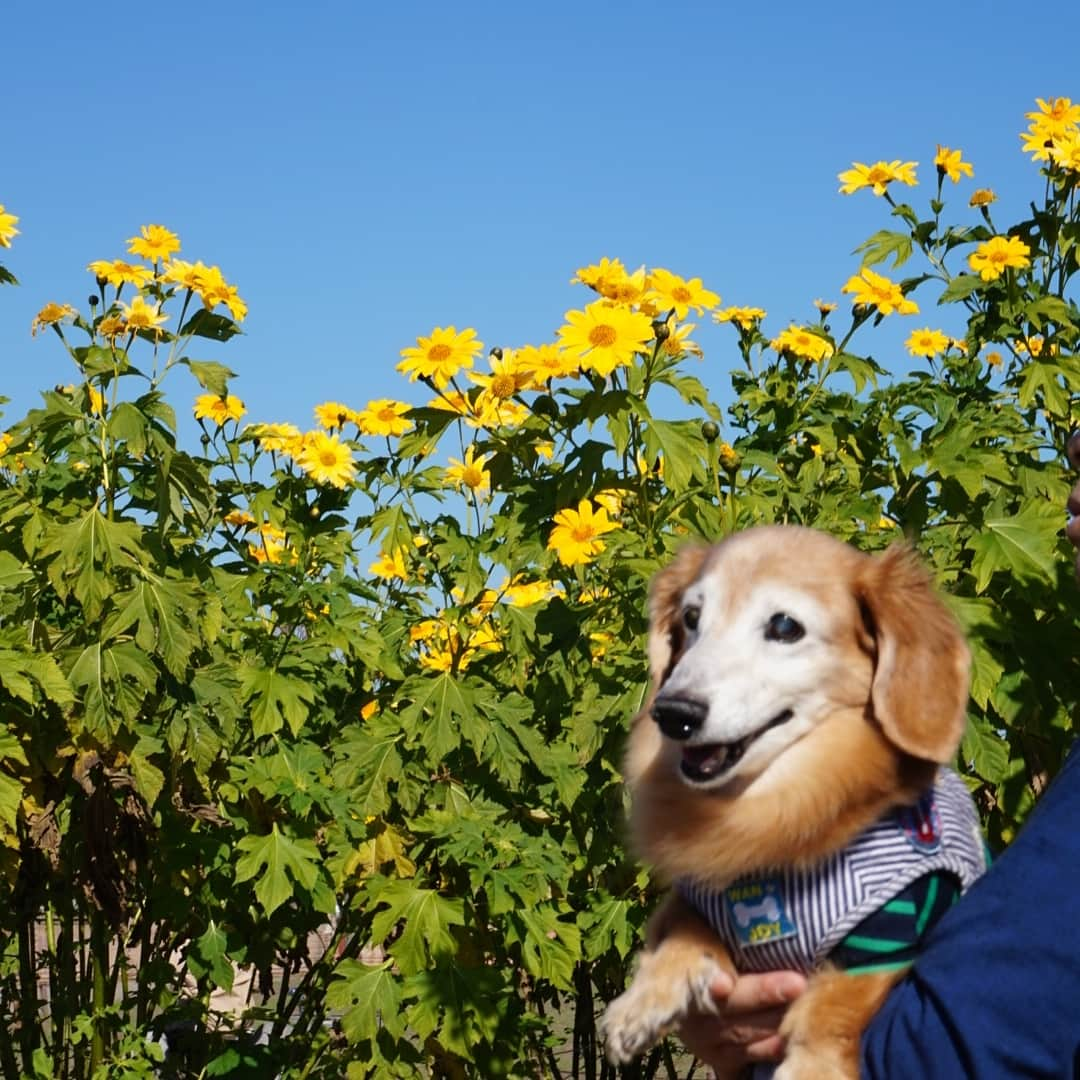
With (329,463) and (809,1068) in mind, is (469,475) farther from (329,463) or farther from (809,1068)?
(809,1068)

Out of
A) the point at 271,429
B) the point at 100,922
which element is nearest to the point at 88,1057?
the point at 100,922

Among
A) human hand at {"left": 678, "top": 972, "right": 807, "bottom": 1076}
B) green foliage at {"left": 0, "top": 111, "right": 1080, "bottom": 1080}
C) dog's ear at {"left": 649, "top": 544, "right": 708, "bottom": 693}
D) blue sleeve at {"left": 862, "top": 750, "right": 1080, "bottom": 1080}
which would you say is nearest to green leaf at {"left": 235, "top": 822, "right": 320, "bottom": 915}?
green foliage at {"left": 0, "top": 111, "right": 1080, "bottom": 1080}

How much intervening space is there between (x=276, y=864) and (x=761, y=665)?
1.99m

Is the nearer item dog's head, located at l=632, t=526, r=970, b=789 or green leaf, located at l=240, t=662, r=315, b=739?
dog's head, located at l=632, t=526, r=970, b=789

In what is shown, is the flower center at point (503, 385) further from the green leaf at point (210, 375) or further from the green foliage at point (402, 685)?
the green leaf at point (210, 375)

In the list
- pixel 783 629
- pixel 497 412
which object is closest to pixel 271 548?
pixel 497 412

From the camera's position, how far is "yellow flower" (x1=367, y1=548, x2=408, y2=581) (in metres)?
4.65

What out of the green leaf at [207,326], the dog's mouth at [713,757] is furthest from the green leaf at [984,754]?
the green leaf at [207,326]

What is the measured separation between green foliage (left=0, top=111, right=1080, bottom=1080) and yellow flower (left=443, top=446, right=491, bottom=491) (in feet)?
0.07

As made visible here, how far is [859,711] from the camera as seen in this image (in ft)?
7.43

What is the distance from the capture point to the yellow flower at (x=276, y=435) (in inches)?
193

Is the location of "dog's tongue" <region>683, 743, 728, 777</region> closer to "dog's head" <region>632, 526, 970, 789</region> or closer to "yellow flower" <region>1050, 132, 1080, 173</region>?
"dog's head" <region>632, 526, 970, 789</region>

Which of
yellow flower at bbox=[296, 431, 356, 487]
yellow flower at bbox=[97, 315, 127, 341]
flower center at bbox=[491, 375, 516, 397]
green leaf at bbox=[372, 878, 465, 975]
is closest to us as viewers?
green leaf at bbox=[372, 878, 465, 975]

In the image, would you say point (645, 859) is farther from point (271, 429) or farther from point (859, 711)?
point (271, 429)
